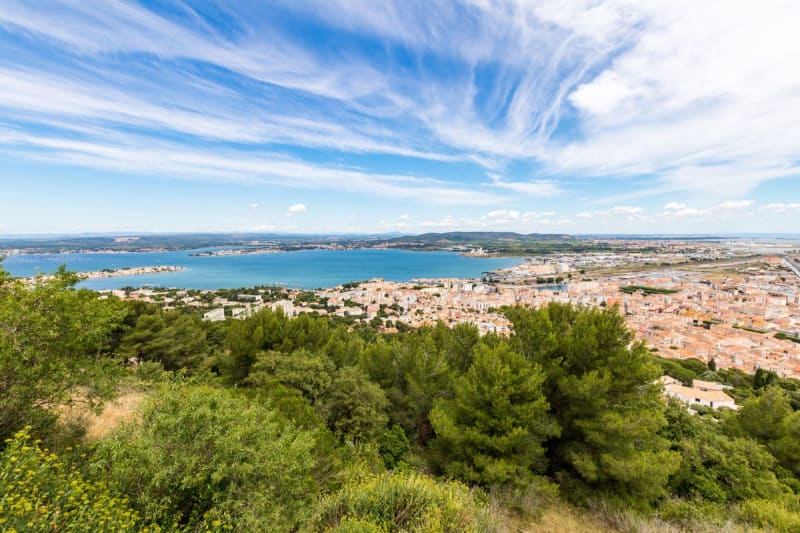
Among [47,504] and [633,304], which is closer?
[47,504]

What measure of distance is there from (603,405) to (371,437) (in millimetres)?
6285

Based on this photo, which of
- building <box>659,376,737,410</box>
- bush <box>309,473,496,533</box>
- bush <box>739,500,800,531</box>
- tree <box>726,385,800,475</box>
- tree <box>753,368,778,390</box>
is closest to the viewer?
bush <box>309,473,496,533</box>

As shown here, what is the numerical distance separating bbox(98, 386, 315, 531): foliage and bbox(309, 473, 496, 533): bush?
1.52 feet

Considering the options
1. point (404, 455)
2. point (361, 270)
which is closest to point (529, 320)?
point (404, 455)

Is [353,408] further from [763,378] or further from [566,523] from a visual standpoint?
[763,378]

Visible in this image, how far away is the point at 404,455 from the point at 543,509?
3.68m

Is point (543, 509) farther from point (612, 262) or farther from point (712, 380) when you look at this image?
point (612, 262)

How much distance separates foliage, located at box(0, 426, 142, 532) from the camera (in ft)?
9.06

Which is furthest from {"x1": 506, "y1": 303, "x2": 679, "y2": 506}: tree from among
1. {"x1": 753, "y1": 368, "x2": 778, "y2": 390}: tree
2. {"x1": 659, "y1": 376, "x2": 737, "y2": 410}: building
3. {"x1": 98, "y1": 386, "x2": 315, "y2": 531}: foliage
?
{"x1": 753, "y1": 368, "x2": 778, "y2": 390}: tree

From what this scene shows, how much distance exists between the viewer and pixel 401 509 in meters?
4.50

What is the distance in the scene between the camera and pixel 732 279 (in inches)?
3238

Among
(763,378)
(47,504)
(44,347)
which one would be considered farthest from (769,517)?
(763,378)

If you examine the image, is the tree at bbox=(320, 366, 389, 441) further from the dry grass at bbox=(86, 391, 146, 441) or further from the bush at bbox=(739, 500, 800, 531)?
the bush at bbox=(739, 500, 800, 531)

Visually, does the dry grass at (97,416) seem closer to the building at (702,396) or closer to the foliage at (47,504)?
the foliage at (47,504)
